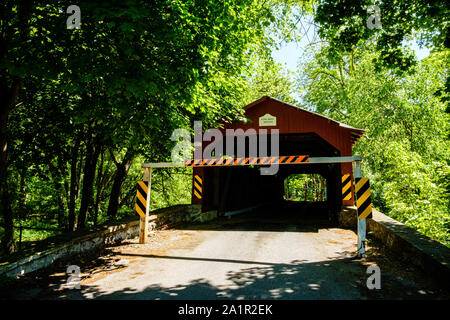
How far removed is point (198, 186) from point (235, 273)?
21.0 ft

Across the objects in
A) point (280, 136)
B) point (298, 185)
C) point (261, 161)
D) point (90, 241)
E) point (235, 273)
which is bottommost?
point (298, 185)

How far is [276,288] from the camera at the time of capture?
376cm

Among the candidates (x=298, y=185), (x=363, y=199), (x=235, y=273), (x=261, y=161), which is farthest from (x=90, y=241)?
(x=298, y=185)

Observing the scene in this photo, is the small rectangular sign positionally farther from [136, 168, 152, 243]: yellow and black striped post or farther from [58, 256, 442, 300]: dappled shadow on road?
[58, 256, 442, 300]: dappled shadow on road

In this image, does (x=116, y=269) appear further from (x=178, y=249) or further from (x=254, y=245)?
(x=254, y=245)

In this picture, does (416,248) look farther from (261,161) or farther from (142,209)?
(142,209)

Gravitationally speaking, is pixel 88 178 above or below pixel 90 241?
above

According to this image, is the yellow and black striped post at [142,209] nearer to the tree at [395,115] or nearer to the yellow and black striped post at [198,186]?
the yellow and black striped post at [198,186]

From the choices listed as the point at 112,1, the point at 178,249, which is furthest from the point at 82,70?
the point at 178,249

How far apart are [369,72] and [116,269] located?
2014cm

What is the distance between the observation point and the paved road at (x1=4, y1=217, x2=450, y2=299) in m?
3.56

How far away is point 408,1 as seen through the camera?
6277 millimetres

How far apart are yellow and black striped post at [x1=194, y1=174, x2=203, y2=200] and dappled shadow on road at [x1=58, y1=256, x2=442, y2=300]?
615cm

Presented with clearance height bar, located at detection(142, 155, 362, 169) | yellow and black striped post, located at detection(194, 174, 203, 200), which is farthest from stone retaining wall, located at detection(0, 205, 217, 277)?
clearance height bar, located at detection(142, 155, 362, 169)
